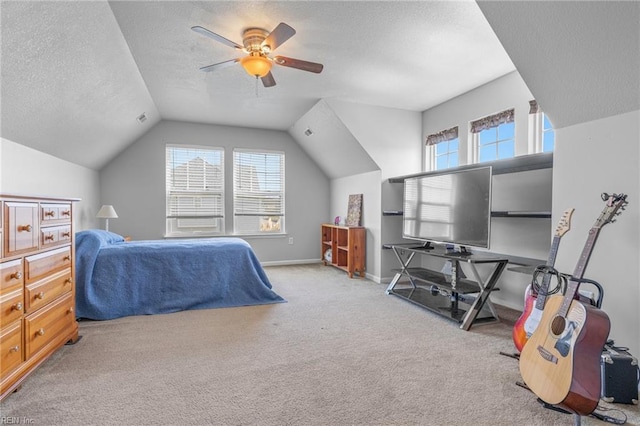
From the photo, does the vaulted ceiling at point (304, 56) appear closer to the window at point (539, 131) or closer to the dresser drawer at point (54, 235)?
the window at point (539, 131)

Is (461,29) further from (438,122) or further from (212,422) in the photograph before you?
(212,422)

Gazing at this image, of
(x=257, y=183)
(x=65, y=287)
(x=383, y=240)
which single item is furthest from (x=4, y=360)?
(x=257, y=183)

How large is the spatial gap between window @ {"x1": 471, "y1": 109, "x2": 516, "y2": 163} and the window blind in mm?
4107

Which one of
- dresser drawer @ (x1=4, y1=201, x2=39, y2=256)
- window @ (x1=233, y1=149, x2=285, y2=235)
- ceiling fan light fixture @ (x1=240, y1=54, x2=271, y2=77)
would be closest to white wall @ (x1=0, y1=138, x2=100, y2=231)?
dresser drawer @ (x1=4, y1=201, x2=39, y2=256)

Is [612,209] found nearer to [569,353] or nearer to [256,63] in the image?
[569,353]

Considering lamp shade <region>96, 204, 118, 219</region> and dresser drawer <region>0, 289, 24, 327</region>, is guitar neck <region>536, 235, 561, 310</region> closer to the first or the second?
dresser drawer <region>0, 289, 24, 327</region>

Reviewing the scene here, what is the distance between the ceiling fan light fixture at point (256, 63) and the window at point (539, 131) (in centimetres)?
262

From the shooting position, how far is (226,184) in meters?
5.73

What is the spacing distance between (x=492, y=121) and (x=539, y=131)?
54 centimetres

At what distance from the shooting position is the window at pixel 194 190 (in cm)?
546

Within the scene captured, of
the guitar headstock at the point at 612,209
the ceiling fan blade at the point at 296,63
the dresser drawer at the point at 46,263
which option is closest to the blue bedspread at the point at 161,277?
the dresser drawer at the point at 46,263

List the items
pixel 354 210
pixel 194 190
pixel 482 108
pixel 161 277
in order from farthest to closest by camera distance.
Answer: pixel 194 190, pixel 354 210, pixel 482 108, pixel 161 277

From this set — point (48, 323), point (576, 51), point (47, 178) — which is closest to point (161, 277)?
point (48, 323)

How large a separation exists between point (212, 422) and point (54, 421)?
0.78m
